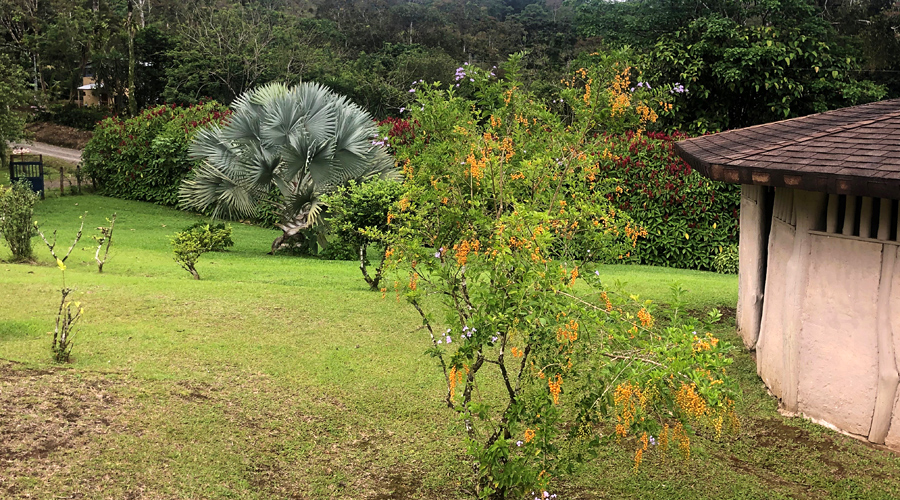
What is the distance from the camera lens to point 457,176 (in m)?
5.84

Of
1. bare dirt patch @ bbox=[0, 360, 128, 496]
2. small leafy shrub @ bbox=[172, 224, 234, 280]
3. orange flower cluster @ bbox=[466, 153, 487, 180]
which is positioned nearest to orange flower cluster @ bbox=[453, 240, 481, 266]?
orange flower cluster @ bbox=[466, 153, 487, 180]

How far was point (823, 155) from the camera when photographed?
593 centimetres

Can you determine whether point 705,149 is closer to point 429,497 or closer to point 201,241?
point 429,497

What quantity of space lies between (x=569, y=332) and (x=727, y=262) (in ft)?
36.5

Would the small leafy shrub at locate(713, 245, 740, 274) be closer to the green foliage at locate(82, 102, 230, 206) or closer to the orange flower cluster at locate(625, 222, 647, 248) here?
the orange flower cluster at locate(625, 222, 647, 248)

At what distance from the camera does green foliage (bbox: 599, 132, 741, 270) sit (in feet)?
46.7

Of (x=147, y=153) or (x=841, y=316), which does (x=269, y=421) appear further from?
(x=147, y=153)

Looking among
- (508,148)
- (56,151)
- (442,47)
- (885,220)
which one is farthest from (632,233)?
(442,47)

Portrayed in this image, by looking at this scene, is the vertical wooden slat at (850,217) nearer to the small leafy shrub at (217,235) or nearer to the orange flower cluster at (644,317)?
the orange flower cluster at (644,317)

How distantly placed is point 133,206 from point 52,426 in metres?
A: 15.8

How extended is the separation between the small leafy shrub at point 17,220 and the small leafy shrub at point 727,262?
37.7 feet

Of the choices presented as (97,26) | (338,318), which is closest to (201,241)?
(338,318)

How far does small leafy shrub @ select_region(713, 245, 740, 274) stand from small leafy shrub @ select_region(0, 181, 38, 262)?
37.7ft

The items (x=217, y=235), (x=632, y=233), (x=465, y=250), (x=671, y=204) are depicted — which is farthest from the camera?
(x=671, y=204)
